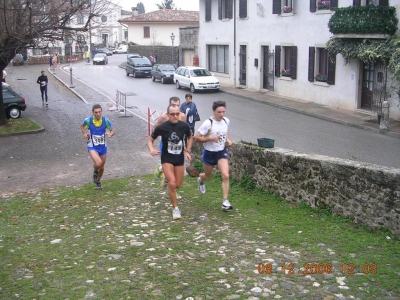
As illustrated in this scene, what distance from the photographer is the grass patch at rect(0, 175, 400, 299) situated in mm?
5141

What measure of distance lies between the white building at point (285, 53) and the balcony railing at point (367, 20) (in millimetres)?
640

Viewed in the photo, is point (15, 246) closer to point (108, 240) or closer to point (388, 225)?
point (108, 240)

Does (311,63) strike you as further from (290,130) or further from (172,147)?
(172,147)

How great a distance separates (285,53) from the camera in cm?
2764

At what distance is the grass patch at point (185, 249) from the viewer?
5141 mm

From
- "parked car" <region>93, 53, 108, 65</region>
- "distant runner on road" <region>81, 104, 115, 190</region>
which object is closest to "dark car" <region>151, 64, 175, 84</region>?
"parked car" <region>93, 53, 108, 65</region>

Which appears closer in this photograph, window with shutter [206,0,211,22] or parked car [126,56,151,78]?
window with shutter [206,0,211,22]

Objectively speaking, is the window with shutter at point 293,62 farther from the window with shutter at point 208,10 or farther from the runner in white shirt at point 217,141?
the runner in white shirt at point 217,141

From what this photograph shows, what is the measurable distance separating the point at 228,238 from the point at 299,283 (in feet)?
5.15

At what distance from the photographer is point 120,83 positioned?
121 feet

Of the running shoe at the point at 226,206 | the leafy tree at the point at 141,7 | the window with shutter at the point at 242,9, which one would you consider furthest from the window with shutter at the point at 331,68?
the leafy tree at the point at 141,7

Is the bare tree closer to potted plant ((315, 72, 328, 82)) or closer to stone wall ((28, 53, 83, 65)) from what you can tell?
potted plant ((315, 72, 328, 82))

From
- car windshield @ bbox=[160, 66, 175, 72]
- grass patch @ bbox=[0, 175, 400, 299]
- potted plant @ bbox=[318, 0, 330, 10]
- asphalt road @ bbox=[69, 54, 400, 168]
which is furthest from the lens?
car windshield @ bbox=[160, 66, 175, 72]

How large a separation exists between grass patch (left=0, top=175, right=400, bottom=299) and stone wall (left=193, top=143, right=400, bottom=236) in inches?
6.5
